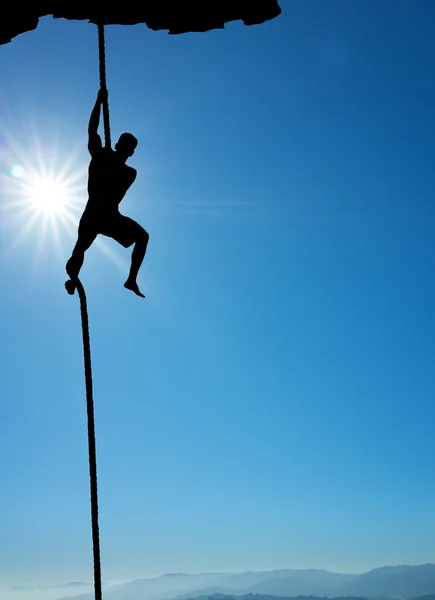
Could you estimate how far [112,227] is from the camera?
20.2 feet

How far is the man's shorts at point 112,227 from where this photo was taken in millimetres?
6031

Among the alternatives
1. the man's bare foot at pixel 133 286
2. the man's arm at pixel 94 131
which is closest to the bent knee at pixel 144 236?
the man's bare foot at pixel 133 286

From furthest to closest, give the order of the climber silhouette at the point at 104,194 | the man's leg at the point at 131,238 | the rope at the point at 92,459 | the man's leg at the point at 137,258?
the man's leg at the point at 137,258 < the man's leg at the point at 131,238 < the climber silhouette at the point at 104,194 < the rope at the point at 92,459

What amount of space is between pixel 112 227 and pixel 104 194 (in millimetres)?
301

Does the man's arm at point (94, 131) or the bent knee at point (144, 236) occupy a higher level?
the man's arm at point (94, 131)

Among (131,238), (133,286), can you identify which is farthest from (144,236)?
(133,286)

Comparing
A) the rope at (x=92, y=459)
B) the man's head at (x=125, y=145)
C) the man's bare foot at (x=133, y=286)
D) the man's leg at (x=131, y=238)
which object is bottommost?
the rope at (x=92, y=459)

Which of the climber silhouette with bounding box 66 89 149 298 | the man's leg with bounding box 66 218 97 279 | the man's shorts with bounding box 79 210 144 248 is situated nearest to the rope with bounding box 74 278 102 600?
the man's leg with bounding box 66 218 97 279

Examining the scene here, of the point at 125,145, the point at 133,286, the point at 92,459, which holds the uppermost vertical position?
the point at 125,145

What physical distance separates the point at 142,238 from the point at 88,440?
186cm

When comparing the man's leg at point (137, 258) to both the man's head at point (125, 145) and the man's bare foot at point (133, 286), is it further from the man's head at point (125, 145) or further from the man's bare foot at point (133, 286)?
the man's head at point (125, 145)

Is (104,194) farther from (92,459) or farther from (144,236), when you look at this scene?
(92,459)

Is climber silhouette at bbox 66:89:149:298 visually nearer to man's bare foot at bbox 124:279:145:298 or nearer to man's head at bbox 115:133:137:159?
man's head at bbox 115:133:137:159

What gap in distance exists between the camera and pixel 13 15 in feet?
26.5
